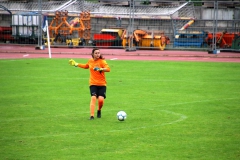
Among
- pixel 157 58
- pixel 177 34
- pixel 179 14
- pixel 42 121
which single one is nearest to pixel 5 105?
pixel 42 121

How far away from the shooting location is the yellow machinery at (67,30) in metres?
35.2

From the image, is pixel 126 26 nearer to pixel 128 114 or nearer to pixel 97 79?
pixel 128 114

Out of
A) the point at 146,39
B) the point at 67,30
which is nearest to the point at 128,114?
the point at 146,39

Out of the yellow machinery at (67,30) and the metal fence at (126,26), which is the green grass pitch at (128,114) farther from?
the yellow machinery at (67,30)

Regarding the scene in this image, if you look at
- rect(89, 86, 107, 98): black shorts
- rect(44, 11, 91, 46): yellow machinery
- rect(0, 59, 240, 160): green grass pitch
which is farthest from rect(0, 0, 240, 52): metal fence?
rect(89, 86, 107, 98): black shorts

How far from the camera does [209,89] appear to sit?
1828cm

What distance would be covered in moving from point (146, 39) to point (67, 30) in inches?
198

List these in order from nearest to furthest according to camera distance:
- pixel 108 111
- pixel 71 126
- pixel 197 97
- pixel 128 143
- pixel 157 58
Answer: pixel 128 143 → pixel 71 126 → pixel 108 111 → pixel 197 97 → pixel 157 58

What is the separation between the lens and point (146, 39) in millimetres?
34094

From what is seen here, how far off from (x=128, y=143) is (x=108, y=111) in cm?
369

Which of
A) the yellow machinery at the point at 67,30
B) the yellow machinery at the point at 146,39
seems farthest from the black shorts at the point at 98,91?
the yellow machinery at the point at 67,30

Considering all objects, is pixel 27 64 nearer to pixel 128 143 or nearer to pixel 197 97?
pixel 197 97

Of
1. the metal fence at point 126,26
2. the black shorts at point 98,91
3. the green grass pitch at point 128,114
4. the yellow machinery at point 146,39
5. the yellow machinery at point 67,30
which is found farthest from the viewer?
the yellow machinery at point 67,30

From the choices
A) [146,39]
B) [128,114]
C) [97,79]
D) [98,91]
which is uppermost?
[146,39]
